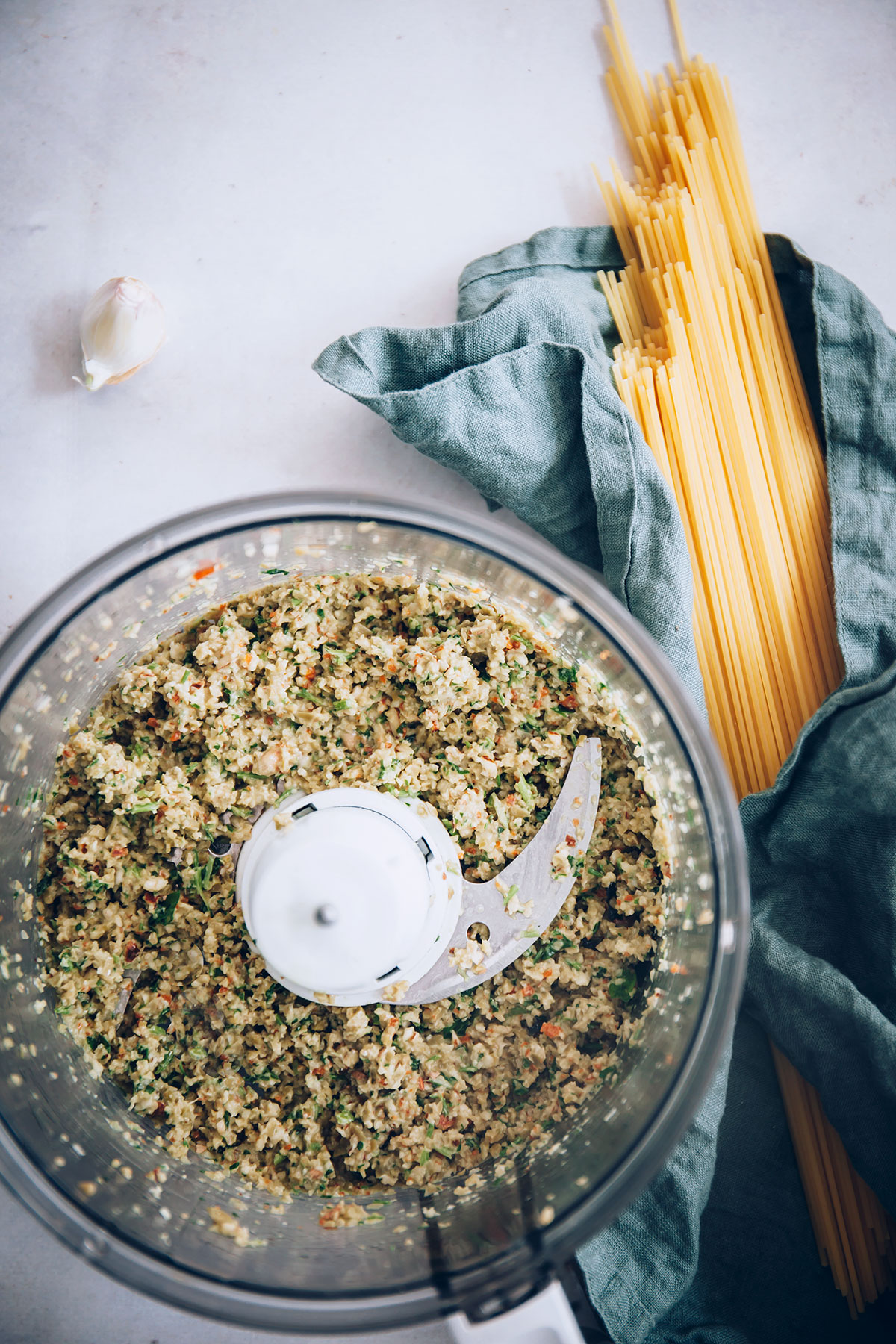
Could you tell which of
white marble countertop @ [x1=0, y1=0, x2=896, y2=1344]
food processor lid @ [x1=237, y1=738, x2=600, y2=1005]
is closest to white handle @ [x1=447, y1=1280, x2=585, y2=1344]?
food processor lid @ [x1=237, y1=738, x2=600, y2=1005]

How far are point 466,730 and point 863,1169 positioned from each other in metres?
0.79

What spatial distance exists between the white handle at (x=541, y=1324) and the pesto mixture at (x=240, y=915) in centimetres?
17

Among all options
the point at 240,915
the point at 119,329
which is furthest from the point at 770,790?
the point at 119,329

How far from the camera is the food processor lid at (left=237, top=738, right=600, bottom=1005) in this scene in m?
1.02

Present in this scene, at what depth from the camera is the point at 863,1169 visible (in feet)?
3.87

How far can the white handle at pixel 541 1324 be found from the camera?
1077mm

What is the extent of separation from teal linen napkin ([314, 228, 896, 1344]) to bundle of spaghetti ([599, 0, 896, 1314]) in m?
0.04

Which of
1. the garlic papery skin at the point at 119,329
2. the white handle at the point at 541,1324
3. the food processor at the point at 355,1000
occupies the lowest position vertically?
the white handle at the point at 541,1324

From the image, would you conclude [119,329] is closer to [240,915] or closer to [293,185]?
[293,185]

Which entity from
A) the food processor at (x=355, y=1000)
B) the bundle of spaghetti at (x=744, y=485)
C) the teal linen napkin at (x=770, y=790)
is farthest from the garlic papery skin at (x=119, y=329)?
the bundle of spaghetti at (x=744, y=485)

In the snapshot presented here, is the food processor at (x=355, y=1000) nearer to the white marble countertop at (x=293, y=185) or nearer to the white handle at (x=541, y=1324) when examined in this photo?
the white handle at (x=541, y=1324)

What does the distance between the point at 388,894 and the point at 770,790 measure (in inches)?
21.2

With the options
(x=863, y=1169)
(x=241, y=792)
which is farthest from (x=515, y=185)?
(x=863, y=1169)

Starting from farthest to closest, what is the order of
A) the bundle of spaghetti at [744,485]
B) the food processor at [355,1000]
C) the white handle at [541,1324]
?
the bundle of spaghetti at [744,485], the white handle at [541,1324], the food processor at [355,1000]
